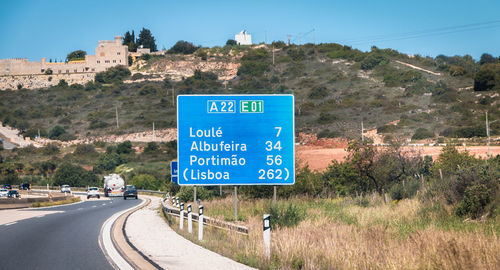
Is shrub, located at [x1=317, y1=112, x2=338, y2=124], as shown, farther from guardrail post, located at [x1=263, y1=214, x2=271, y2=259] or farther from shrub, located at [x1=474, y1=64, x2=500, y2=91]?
guardrail post, located at [x1=263, y1=214, x2=271, y2=259]

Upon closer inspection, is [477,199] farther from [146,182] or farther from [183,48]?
[183,48]

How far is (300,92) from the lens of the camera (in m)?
125

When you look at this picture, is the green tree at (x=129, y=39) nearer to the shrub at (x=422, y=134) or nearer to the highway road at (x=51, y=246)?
the shrub at (x=422, y=134)

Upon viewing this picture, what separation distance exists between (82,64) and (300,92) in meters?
77.7

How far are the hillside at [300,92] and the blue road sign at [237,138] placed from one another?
56900mm

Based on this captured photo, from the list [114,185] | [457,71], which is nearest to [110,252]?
[114,185]

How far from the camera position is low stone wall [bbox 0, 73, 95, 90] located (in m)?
170

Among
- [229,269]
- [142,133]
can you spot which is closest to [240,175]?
[229,269]

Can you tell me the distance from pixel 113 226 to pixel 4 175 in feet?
234

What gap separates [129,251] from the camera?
13914 millimetres

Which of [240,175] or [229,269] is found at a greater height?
[240,175]

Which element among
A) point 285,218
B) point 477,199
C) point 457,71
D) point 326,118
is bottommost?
point 285,218

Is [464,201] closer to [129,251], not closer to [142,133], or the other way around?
[129,251]

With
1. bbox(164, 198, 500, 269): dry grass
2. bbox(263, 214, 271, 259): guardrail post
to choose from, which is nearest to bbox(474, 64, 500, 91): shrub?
bbox(164, 198, 500, 269): dry grass
